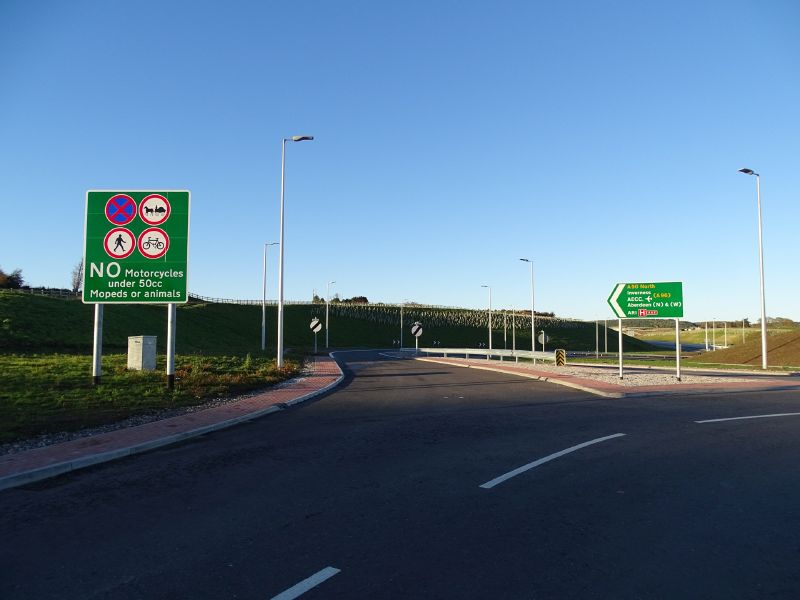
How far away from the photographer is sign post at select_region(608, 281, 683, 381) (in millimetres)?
21844

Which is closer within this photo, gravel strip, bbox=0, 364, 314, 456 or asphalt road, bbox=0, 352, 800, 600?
asphalt road, bbox=0, 352, 800, 600

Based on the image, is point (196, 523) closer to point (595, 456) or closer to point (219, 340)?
point (595, 456)

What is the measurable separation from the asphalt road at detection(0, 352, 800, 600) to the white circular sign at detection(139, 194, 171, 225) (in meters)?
8.80

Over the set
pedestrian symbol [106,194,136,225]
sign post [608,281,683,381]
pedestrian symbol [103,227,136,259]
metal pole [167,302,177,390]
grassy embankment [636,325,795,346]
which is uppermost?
pedestrian symbol [106,194,136,225]

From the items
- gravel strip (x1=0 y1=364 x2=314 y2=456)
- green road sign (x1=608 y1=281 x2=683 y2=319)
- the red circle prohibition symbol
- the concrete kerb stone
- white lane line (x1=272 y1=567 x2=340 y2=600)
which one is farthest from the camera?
green road sign (x1=608 y1=281 x2=683 y2=319)

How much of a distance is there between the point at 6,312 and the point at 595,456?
4040cm

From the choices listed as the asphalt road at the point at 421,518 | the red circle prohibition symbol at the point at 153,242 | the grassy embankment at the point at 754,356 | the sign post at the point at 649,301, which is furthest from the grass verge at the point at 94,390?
the grassy embankment at the point at 754,356

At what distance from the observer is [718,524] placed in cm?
550

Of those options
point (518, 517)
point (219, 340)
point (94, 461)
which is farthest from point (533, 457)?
point (219, 340)

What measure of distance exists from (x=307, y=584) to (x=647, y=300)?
21053 mm

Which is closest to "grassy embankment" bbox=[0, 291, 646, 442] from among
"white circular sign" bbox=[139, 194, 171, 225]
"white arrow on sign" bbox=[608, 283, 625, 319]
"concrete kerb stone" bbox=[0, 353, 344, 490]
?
"concrete kerb stone" bbox=[0, 353, 344, 490]

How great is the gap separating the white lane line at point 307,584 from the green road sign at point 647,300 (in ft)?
66.5

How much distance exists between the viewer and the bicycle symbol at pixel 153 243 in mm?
16266

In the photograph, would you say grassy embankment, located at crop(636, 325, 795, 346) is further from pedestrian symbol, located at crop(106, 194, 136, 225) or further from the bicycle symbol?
pedestrian symbol, located at crop(106, 194, 136, 225)
